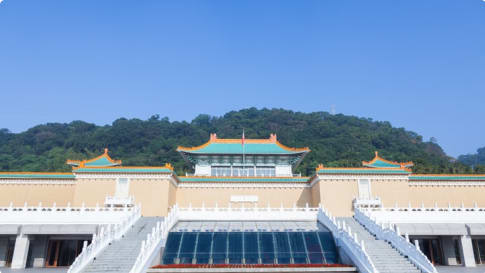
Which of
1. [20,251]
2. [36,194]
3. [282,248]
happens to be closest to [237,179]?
[282,248]

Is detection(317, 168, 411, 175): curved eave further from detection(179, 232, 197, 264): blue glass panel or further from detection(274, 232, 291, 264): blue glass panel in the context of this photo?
detection(179, 232, 197, 264): blue glass panel

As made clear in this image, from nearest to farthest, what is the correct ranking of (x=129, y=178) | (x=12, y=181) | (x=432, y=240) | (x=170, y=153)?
1. (x=432, y=240)
2. (x=129, y=178)
3. (x=12, y=181)
4. (x=170, y=153)

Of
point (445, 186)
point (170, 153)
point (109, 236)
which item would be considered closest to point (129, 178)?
point (109, 236)

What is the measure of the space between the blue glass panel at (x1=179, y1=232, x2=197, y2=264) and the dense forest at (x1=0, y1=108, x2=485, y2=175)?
180ft

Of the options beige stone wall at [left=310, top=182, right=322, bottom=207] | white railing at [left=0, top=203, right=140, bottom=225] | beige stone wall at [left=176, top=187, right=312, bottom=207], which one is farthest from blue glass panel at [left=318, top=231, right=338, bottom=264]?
white railing at [left=0, top=203, right=140, bottom=225]

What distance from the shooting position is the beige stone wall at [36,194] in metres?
31.7

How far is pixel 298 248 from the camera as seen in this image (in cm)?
2156

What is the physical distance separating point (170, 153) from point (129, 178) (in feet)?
222

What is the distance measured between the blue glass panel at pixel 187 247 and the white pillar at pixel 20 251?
10542mm

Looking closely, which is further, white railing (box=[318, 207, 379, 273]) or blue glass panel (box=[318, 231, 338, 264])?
blue glass panel (box=[318, 231, 338, 264])

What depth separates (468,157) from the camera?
628ft

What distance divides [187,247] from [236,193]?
11770 millimetres

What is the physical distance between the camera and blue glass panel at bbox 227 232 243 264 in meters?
20.4

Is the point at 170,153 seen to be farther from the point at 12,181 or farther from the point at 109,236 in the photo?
the point at 109,236
